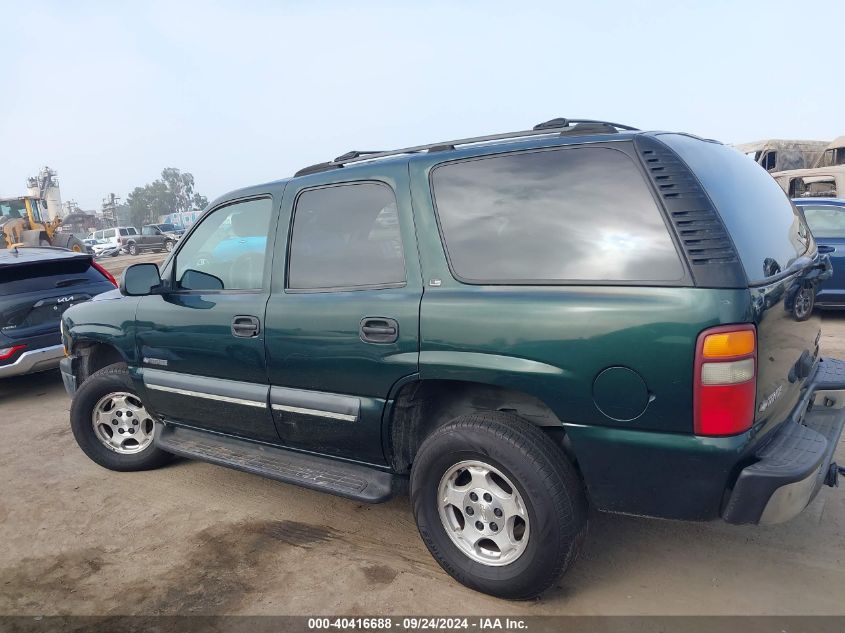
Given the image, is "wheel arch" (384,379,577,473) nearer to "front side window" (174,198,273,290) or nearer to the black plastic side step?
the black plastic side step

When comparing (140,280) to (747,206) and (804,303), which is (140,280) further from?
(804,303)

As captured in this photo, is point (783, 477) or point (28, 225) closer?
point (783, 477)

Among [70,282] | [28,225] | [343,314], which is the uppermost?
[28,225]

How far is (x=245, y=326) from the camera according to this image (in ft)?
11.0

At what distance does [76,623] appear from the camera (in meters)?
2.72

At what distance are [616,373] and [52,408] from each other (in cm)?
568

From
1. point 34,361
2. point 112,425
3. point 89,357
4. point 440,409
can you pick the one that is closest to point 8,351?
point 34,361

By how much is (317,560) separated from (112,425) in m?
2.14

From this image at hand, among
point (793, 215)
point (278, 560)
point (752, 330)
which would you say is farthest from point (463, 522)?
point (793, 215)

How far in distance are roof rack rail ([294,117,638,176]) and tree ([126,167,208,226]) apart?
3975 inches

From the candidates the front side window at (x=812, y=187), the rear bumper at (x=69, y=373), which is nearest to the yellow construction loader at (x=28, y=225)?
the rear bumper at (x=69, y=373)

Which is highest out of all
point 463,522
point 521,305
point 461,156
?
point 461,156

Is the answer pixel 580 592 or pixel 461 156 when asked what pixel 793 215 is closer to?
pixel 461 156

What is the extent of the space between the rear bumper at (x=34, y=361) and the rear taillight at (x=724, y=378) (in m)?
5.66
